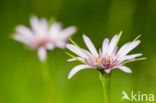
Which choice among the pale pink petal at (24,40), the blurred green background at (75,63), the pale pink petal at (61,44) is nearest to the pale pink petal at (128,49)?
the blurred green background at (75,63)

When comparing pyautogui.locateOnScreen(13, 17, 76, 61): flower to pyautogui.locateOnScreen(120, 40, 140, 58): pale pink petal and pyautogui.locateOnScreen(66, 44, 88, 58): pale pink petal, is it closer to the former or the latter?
pyautogui.locateOnScreen(66, 44, 88, 58): pale pink petal

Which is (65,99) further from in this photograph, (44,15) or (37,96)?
(44,15)

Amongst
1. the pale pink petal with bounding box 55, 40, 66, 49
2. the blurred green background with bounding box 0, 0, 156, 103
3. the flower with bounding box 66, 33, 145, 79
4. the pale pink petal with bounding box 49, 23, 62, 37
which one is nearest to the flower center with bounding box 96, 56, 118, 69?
the flower with bounding box 66, 33, 145, 79

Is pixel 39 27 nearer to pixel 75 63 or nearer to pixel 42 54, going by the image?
pixel 75 63

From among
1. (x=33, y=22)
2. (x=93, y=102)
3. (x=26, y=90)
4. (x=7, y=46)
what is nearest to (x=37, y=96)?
(x=26, y=90)

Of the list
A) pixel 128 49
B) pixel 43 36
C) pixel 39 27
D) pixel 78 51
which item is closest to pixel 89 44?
pixel 78 51

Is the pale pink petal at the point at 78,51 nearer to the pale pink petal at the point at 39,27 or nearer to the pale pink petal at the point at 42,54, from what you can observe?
the pale pink petal at the point at 42,54
